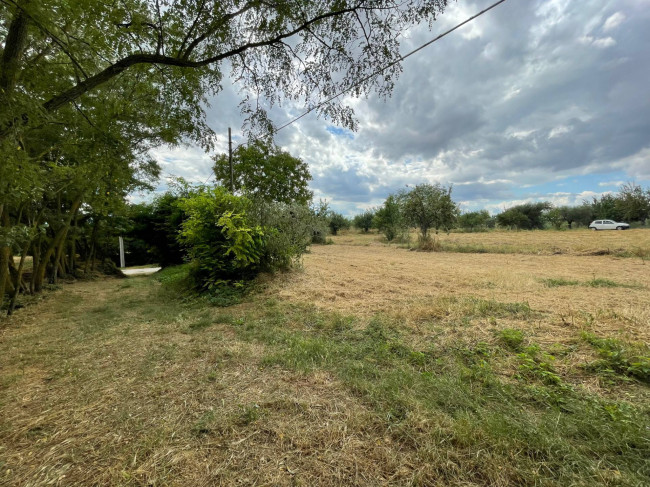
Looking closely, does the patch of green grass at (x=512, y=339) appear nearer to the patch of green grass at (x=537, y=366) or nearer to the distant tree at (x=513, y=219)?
the patch of green grass at (x=537, y=366)

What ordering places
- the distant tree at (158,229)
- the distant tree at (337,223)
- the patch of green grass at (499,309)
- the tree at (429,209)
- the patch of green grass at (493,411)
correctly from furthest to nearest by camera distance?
the distant tree at (337,223) → the tree at (429,209) → the distant tree at (158,229) → the patch of green grass at (499,309) → the patch of green grass at (493,411)

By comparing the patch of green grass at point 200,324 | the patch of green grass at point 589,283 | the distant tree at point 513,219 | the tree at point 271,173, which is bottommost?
the patch of green grass at point 200,324

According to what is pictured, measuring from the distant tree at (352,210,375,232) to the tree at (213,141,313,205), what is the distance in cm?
1677

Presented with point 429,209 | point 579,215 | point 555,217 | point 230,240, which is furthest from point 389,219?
point 579,215

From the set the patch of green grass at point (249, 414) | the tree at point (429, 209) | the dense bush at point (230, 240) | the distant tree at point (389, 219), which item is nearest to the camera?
the patch of green grass at point (249, 414)

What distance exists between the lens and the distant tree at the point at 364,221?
134 ft

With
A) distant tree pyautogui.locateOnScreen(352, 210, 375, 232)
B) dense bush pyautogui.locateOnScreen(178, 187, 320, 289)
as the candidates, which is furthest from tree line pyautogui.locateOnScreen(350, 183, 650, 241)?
dense bush pyautogui.locateOnScreen(178, 187, 320, 289)

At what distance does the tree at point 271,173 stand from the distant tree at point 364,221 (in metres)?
16.8

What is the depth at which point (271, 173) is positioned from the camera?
24.2 meters

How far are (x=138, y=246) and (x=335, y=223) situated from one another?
28295 millimetres

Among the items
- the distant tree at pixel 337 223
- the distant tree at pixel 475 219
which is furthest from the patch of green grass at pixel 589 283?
the distant tree at pixel 475 219

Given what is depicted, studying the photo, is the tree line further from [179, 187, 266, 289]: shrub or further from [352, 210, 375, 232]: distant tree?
[179, 187, 266, 289]: shrub

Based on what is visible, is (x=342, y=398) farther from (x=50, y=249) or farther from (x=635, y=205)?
(x=635, y=205)

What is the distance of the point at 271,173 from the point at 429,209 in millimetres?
14619
